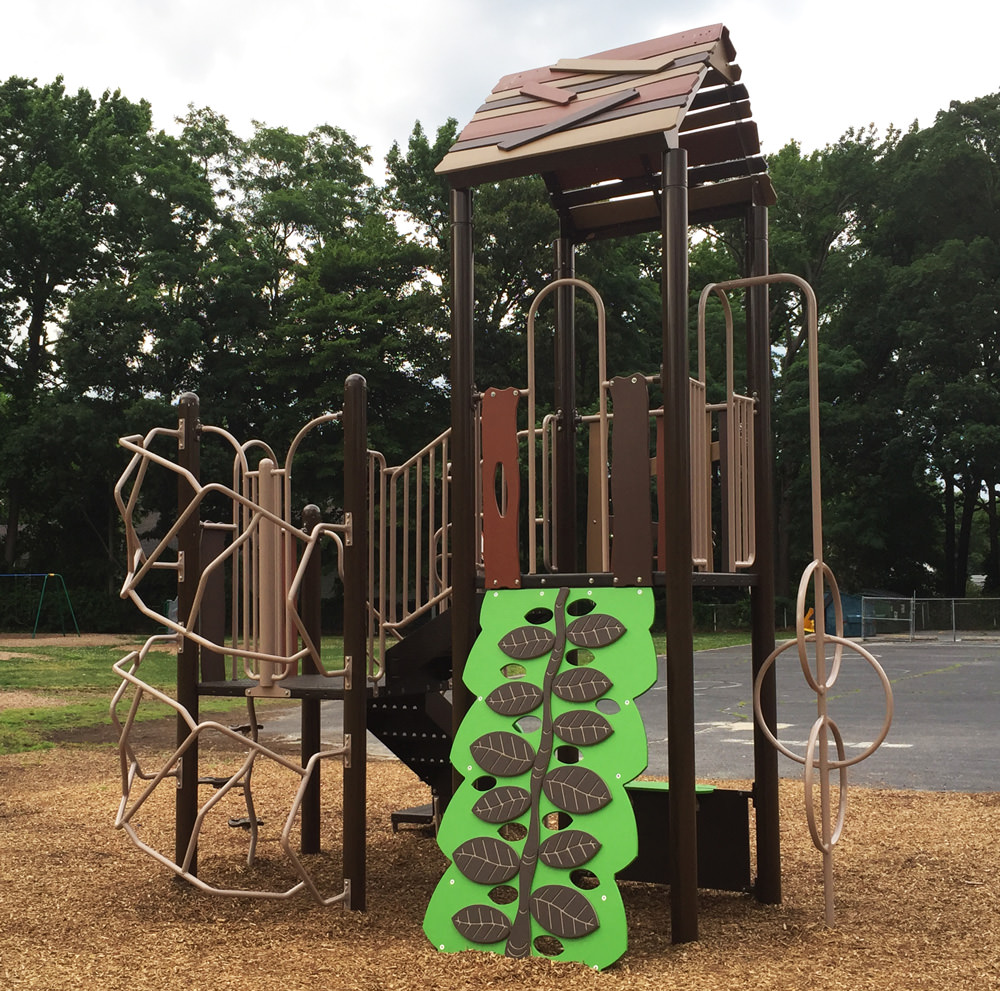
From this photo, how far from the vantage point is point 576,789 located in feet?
14.0

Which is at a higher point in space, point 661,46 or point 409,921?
point 661,46

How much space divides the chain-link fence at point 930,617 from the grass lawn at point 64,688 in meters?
5.74

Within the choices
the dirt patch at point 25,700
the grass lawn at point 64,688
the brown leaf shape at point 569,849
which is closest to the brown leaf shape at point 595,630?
the brown leaf shape at point 569,849

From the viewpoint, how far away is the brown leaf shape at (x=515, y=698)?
179 inches

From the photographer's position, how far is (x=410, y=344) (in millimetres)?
36375

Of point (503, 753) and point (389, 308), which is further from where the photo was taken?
point (389, 308)

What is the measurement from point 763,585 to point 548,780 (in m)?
1.53

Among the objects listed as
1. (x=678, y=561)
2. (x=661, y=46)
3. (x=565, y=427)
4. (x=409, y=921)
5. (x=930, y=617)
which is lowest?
(x=930, y=617)

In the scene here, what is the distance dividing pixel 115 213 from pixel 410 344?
14.6 meters

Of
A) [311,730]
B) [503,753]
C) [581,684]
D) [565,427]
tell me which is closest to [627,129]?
[565,427]

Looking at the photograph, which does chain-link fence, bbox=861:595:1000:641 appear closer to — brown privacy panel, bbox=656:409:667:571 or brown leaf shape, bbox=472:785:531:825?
brown privacy panel, bbox=656:409:667:571

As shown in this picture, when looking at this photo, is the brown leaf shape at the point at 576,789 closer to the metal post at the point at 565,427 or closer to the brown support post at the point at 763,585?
the brown support post at the point at 763,585

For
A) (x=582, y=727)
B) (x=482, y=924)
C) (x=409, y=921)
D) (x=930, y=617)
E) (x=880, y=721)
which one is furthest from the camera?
(x=930, y=617)

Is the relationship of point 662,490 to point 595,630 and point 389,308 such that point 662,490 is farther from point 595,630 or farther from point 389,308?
point 389,308
